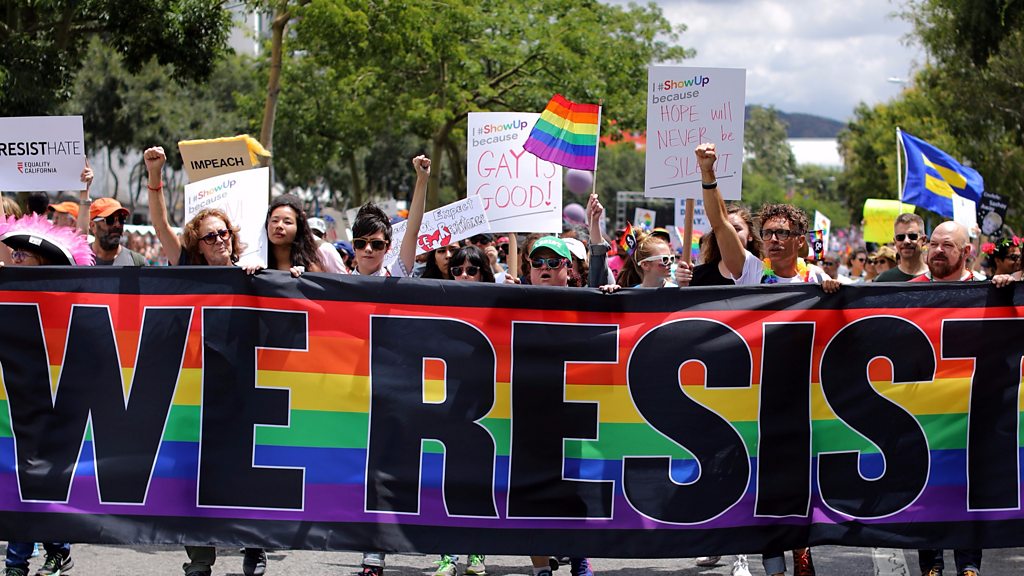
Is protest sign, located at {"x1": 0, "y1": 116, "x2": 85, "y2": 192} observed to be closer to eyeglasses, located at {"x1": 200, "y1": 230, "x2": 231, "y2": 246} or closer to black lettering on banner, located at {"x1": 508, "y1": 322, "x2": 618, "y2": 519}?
eyeglasses, located at {"x1": 200, "y1": 230, "x2": 231, "y2": 246}

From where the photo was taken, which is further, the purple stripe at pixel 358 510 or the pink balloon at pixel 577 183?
the pink balloon at pixel 577 183

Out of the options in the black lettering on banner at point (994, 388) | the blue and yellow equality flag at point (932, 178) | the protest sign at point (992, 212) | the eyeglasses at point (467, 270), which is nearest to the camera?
the black lettering on banner at point (994, 388)

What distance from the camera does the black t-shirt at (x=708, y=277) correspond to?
6243 mm

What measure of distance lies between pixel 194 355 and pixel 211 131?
43170 millimetres

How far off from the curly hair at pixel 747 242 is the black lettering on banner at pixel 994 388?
108cm

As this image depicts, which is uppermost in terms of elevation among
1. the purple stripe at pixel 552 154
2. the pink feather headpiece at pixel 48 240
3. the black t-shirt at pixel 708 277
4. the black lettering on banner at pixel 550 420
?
the purple stripe at pixel 552 154

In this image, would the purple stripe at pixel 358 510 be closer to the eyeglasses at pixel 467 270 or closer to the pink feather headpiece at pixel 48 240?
the pink feather headpiece at pixel 48 240

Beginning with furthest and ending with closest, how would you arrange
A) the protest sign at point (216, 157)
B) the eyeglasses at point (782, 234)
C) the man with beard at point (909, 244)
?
the protest sign at point (216, 157) → the man with beard at point (909, 244) → the eyeglasses at point (782, 234)

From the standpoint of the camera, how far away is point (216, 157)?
859cm

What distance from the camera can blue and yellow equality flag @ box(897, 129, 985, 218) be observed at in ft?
43.8

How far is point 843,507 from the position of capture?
5.63 m

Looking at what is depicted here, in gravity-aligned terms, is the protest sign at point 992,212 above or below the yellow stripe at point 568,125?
below

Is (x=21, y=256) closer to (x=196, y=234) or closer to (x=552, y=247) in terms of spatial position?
(x=196, y=234)

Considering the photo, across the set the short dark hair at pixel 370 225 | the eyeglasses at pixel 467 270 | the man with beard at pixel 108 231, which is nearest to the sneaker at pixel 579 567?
the eyeglasses at pixel 467 270
